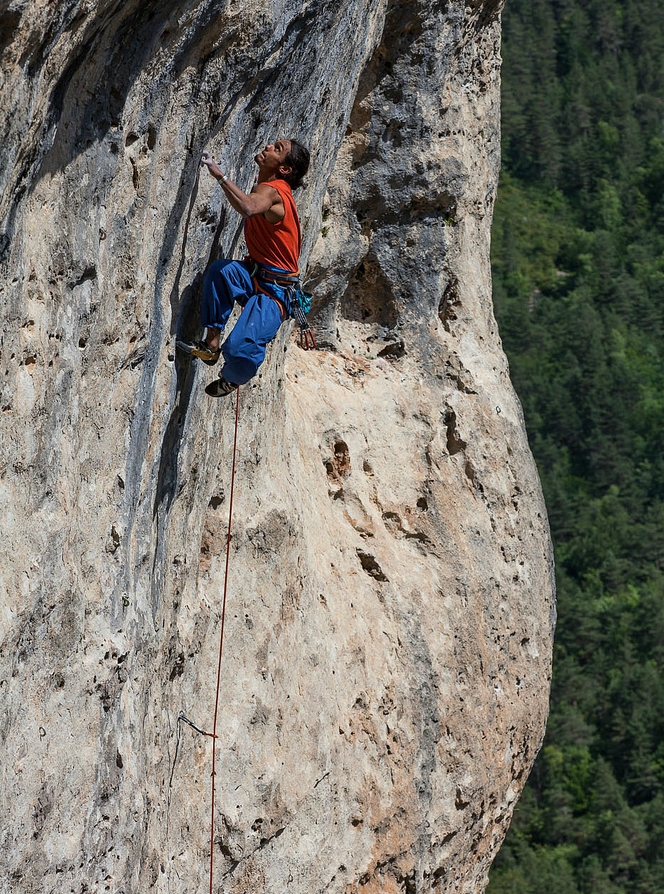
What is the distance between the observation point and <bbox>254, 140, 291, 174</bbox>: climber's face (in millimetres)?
5973

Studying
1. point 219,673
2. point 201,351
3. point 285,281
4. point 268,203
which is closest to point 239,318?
point 201,351

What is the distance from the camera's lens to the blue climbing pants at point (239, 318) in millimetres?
5992

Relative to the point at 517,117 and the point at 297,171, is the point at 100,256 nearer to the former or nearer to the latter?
the point at 297,171

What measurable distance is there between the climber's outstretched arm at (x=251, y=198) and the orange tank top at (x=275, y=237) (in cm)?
9

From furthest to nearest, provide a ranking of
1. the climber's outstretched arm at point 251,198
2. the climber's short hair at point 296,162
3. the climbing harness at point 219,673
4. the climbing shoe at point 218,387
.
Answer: the climbing harness at point 219,673, the climbing shoe at point 218,387, the climber's short hair at point 296,162, the climber's outstretched arm at point 251,198

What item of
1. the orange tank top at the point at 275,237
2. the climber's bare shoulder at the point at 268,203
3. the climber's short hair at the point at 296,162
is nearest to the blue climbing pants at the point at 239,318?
the orange tank top at the point at 275,237

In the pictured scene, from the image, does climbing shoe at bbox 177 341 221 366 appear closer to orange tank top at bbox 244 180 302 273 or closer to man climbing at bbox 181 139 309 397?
man climbing at bbox 181 139 309 397

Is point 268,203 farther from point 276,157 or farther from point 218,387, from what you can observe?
point 218,387

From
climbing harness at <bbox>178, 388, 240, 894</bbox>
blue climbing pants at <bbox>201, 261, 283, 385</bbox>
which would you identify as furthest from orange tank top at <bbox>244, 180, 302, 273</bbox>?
climbing harness at <bbox>178, 388, 240, 894</bbox>

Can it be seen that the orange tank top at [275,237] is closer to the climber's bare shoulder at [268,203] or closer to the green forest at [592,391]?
the climber's bare shoulder at [268,203]

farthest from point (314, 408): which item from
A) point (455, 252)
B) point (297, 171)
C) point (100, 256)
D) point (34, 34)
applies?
point (34, 34)

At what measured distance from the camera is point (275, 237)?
20.0 feet

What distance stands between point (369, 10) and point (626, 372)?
197ft

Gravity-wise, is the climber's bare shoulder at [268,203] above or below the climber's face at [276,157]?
below
